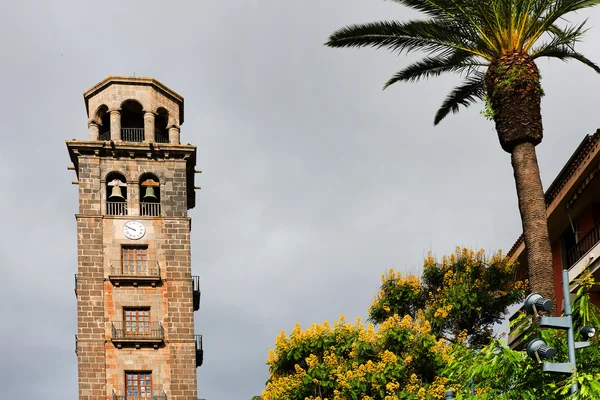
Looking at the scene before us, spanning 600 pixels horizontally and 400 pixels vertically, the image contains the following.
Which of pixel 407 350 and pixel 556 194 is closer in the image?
pixel 556 194

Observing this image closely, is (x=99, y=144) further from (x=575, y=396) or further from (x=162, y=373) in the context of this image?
(x=575, y=396)

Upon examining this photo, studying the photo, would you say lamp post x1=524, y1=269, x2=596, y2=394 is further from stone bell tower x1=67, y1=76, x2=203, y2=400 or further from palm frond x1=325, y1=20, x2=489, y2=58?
stone bell tower x1=67, y1=76, x2=203, y2=400

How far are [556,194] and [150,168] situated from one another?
24.0 m

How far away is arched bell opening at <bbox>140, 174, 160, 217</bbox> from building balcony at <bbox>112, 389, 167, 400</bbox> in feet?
27.7

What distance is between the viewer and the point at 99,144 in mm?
52531

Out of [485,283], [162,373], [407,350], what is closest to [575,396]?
[407,350]

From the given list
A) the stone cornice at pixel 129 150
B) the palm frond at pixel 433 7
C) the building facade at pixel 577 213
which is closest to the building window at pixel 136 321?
the stone cornice at pixel 129 150

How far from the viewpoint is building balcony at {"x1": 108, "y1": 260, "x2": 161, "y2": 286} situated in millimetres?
50938

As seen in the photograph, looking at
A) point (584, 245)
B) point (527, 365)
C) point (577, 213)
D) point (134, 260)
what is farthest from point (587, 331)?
point (134, 260)

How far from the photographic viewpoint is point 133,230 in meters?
52.2

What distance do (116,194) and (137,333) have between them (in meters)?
6.65

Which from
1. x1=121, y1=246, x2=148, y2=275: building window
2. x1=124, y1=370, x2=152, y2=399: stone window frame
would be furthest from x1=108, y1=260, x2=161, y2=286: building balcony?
x1=124, y1=370, x2=152, y2=399: stone window frame

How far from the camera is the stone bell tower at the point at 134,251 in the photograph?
50.1 metres

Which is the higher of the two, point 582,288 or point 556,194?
point 556,194
